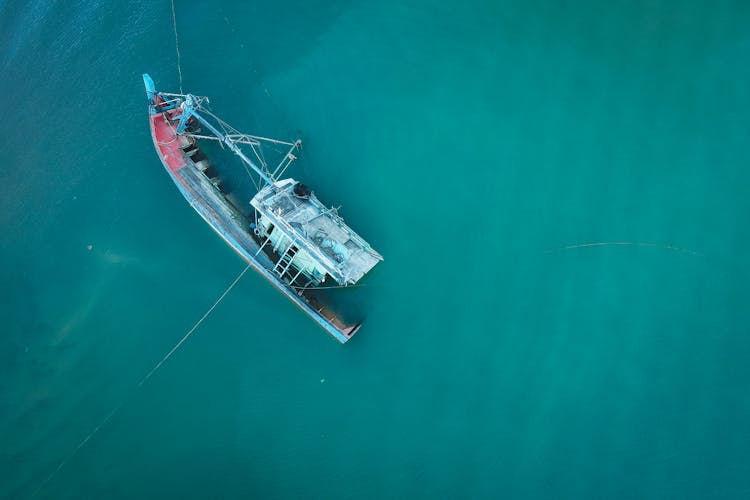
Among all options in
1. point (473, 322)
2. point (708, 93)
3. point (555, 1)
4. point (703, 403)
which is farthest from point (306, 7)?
point (703, 403)

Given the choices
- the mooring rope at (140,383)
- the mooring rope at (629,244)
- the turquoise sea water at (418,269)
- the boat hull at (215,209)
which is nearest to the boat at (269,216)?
the boat hull at (215,209)

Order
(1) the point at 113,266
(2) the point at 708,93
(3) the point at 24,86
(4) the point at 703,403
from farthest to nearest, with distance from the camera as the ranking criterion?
(3) the point at 24,86, (1) the point at 113,266, (2) the point at 708,93, (4) the point at 703,403

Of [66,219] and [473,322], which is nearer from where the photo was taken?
[473,322]

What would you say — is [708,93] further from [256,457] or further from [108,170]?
[108,170]

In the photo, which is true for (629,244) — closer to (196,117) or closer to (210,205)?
(210,205)

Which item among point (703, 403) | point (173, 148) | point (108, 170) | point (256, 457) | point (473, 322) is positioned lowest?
point (256, 457)

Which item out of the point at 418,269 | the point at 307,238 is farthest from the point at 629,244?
the point at 307,238

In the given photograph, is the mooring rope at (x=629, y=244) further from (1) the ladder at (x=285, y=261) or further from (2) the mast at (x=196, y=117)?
(2) the mast at (x=196, y=117)
